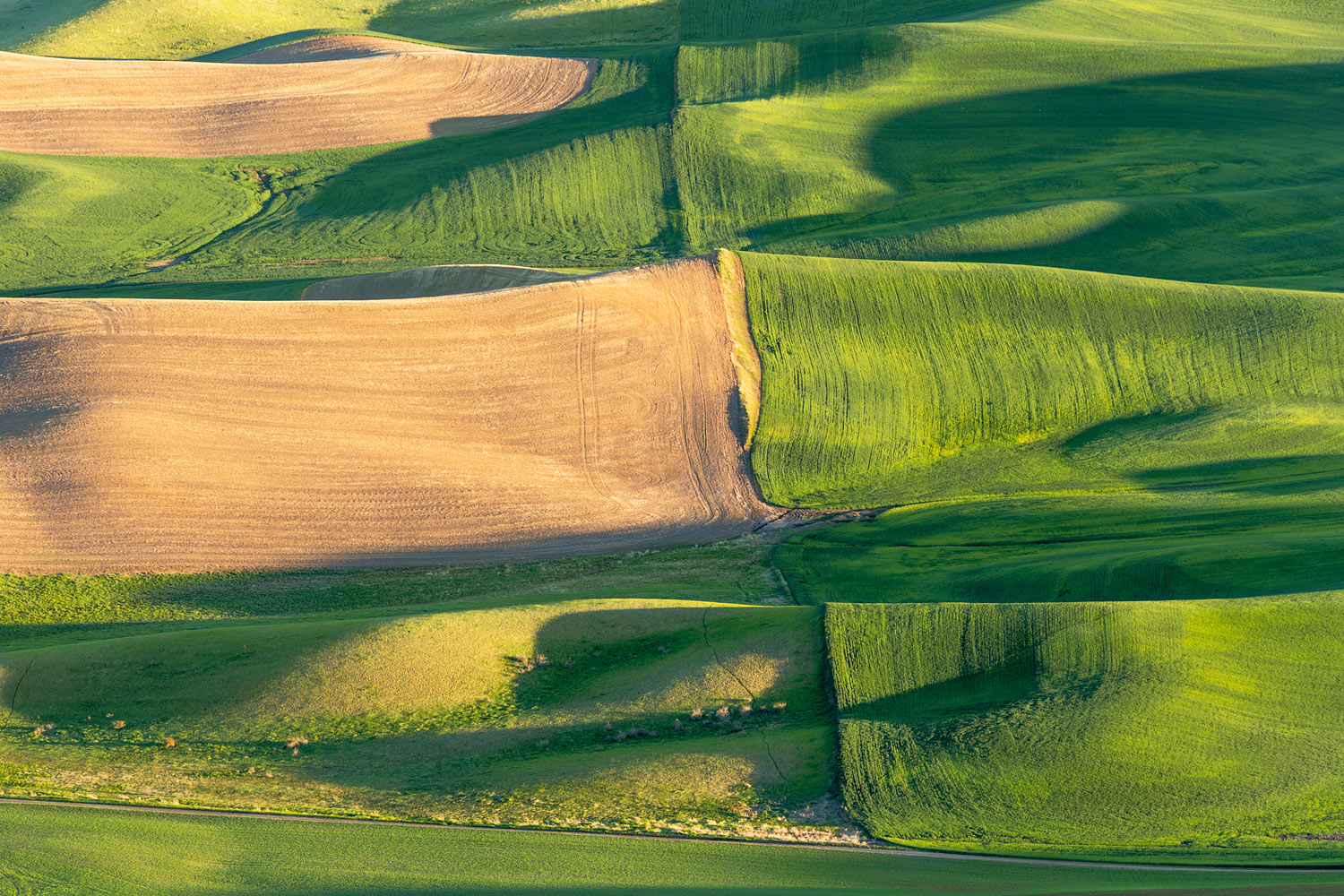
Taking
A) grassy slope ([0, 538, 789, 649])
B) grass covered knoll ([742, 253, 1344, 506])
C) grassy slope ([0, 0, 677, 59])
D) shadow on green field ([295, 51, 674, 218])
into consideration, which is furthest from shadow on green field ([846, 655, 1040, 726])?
grassy slope ([0, 0, 677, 59])

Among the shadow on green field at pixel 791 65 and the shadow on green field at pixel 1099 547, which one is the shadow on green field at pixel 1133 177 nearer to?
the shadow on green field at pixel 791 65

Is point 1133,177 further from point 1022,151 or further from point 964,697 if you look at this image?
point 964,697

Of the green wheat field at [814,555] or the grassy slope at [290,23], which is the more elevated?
the grassy slope at [290,23]

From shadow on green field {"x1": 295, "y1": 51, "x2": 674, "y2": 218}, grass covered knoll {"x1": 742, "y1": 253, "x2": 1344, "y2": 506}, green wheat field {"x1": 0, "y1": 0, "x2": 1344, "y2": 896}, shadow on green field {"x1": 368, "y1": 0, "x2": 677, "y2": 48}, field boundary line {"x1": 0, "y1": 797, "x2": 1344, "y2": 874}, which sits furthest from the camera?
shadow on green field {"x1": 368, "y1": 0, "x2": 677, "y2": 48}

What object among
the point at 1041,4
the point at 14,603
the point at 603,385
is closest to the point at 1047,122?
the point at 1041,4

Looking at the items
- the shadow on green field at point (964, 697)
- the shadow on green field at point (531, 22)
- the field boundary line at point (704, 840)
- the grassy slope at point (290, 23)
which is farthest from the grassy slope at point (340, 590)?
the grassy slope at point (290, 23)

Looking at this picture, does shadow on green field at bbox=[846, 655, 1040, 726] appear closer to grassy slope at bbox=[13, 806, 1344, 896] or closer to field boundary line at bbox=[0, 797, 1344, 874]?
field boundary line at bbox=[0, 797, 1344, 874]
